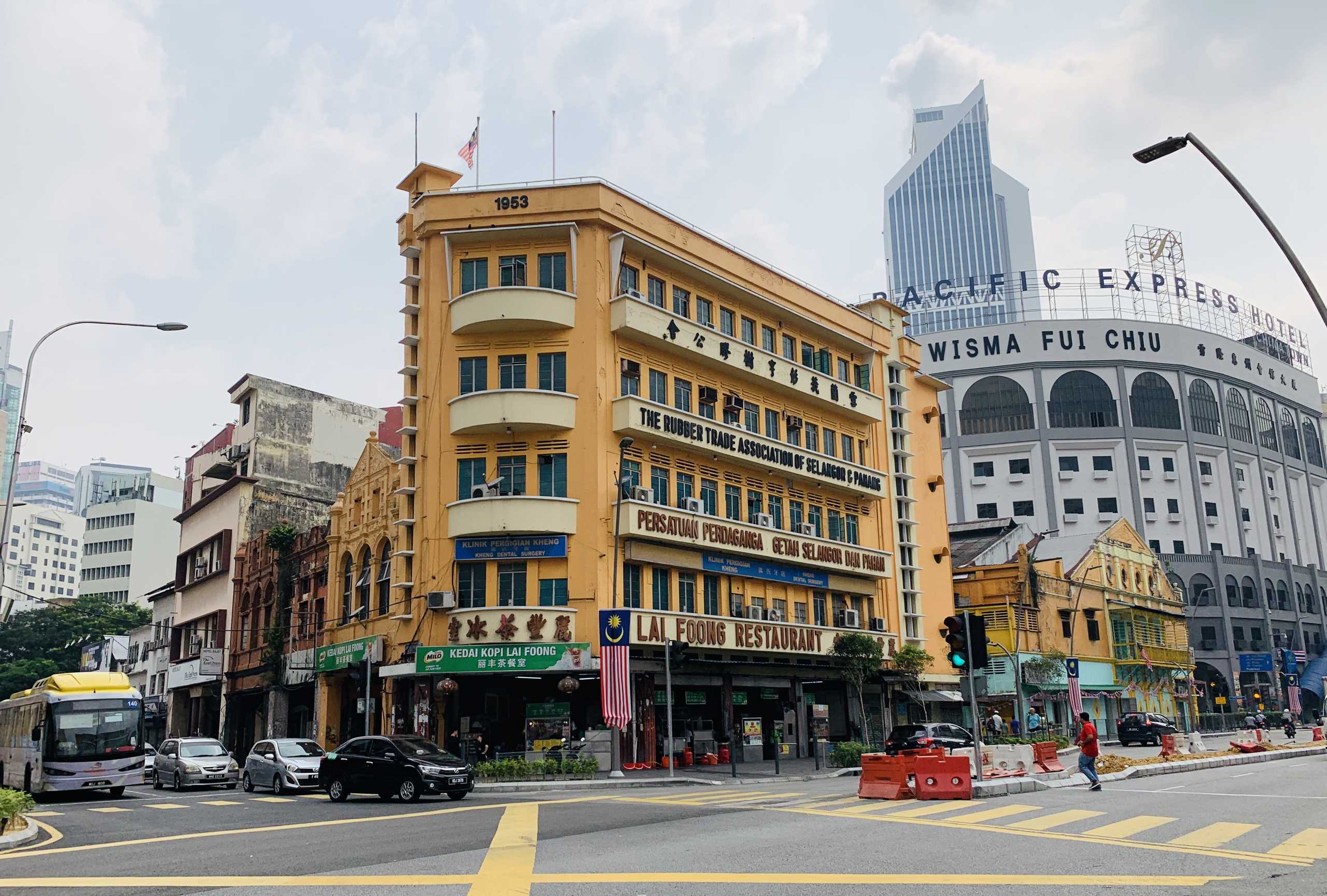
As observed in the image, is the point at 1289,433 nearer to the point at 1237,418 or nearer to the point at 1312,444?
the point at 1312,444

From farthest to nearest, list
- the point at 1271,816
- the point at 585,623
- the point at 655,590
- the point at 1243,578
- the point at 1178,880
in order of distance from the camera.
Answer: the point at 1243,578 < the point at 655,590 < the point at 585,623 < the point at 1271,816 < the point at 1178,880

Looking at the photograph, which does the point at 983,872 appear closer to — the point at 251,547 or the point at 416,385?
the point at 416,385

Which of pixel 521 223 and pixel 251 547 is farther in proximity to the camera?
pixel 251 547

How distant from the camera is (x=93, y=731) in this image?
29.5 meters

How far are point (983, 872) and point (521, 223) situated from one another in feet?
100

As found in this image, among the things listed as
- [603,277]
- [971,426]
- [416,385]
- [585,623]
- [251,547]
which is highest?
[971,426]

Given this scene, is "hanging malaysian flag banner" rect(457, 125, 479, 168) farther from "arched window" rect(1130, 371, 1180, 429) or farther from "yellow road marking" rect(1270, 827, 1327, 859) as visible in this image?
"arched window" rect(1130, 371, 1180, 429)

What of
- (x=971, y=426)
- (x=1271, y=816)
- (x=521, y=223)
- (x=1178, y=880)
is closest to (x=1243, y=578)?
(x=971, y=426)

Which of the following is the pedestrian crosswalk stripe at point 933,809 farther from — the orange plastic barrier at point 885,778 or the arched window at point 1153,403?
the arched window at point 1153,403

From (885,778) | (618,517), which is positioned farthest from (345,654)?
(885,778)

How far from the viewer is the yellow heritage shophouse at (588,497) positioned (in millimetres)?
35688

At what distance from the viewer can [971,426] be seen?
306 feet

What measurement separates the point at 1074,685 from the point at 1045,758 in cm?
2490

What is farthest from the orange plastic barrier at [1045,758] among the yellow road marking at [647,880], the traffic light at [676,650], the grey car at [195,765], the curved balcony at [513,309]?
the grey car at [195,765]
